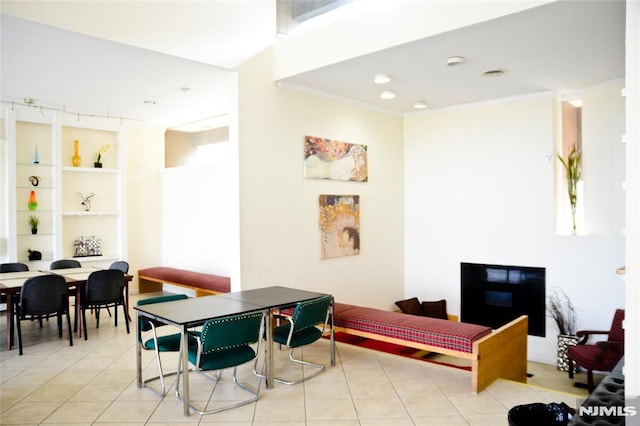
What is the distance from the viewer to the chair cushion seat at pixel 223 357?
11.0 feet

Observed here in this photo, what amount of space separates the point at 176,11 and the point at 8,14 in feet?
4.69

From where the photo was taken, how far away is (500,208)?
255 inches

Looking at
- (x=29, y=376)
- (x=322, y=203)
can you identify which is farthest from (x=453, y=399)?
(x=29, y=376)

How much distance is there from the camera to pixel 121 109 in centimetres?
726

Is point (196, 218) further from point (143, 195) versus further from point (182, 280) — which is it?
point (143, 195)

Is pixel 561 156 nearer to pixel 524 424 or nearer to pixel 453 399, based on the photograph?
pixel 453 399

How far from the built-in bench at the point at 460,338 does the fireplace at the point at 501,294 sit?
168 cm

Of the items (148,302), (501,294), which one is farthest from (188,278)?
(501,294)

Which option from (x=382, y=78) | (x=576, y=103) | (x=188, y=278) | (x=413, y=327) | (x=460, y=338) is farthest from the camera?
(x=188, y=278)

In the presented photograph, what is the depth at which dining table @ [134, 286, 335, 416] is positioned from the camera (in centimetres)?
336

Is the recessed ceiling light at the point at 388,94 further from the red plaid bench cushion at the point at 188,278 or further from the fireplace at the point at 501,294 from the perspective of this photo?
the red plaid bench cushion at the point at 188,278

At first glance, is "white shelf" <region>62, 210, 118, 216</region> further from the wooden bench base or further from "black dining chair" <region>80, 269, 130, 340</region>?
the wooden bench base

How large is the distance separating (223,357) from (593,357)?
3.85m

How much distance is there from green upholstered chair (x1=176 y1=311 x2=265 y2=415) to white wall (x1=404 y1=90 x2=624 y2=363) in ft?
13.5
